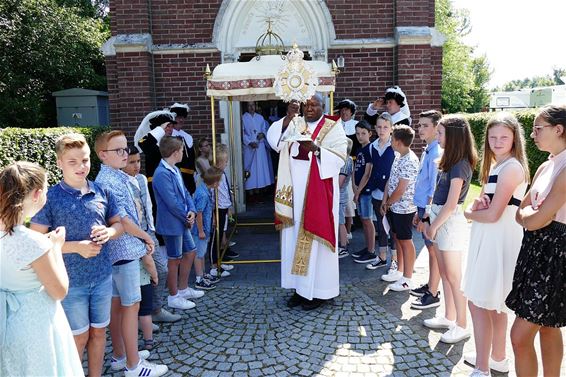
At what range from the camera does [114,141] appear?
3.30 m

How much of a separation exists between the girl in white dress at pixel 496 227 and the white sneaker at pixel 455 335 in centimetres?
62

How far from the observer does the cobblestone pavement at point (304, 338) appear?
3.59 meters

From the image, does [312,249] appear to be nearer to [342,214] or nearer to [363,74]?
[342,214]

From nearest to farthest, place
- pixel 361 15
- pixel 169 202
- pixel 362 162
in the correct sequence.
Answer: pixel 169 202 → pixel 362 162 → pixel 361 15

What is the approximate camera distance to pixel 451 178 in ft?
12.2

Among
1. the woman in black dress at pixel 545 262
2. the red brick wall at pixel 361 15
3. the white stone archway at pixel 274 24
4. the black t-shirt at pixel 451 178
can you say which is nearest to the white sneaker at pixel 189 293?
the black t-shirt at pixel 451 178

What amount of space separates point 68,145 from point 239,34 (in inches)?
244

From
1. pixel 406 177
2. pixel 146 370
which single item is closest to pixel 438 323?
pixel 406 177

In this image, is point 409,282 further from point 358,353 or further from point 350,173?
point 350,173

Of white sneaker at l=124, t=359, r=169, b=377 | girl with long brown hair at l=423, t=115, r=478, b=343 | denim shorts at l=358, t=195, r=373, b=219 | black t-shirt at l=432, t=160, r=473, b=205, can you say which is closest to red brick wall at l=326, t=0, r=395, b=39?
denim shorts at l=358, t=195, r=373, b=219

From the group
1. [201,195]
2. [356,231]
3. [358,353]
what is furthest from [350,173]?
[358,353]

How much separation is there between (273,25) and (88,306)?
6653mm

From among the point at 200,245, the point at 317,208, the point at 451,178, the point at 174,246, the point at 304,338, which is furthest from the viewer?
the point at 200,245

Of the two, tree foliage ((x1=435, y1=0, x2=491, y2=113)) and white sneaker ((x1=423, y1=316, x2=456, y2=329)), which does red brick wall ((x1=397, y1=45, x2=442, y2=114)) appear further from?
tree foliage ((x1=435, y1=0, x2=491, y2=113))
